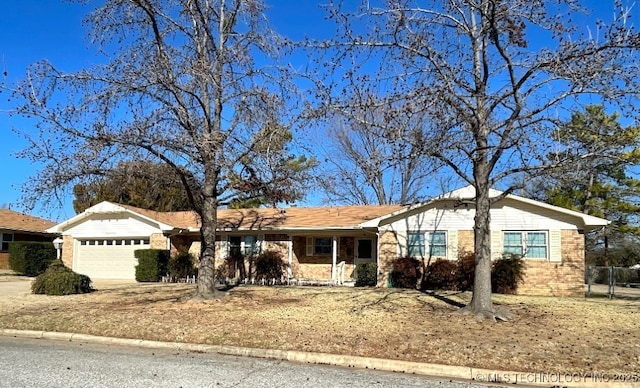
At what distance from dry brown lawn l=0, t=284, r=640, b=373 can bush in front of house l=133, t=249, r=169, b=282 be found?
25.7ft

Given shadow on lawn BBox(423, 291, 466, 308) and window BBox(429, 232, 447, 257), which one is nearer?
shadow on lawn BBox(423, 291, 466, 308)

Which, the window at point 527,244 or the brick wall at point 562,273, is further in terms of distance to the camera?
the window at point 527,244

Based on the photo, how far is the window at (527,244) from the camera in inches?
761

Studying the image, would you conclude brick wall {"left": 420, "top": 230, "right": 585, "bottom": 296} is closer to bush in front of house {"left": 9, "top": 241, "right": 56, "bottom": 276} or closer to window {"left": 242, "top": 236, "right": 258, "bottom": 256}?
Result: window {"left": 242, "top": 236, "right": 258, "bottom": 256}

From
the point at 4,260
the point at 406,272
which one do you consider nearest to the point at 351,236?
the point at 406,272

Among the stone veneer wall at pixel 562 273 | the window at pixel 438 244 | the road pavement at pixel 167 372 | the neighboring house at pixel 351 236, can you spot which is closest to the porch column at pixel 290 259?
the neighboring house at pixel 351 236

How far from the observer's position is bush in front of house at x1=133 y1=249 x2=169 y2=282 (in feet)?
78.9

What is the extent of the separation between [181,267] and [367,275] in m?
8.45

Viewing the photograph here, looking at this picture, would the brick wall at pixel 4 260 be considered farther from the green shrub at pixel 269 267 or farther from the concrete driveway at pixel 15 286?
the green shrub at pixel 269 267

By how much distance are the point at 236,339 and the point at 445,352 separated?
12.2 feet

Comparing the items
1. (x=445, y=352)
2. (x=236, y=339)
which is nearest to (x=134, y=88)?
(x=236, y=339)

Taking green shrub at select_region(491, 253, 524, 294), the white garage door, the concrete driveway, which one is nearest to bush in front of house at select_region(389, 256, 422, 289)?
green shrub at select_region(491, 253, 524, 294)

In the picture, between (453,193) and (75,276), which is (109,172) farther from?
(453,193)

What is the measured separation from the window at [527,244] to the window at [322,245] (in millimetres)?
7954
